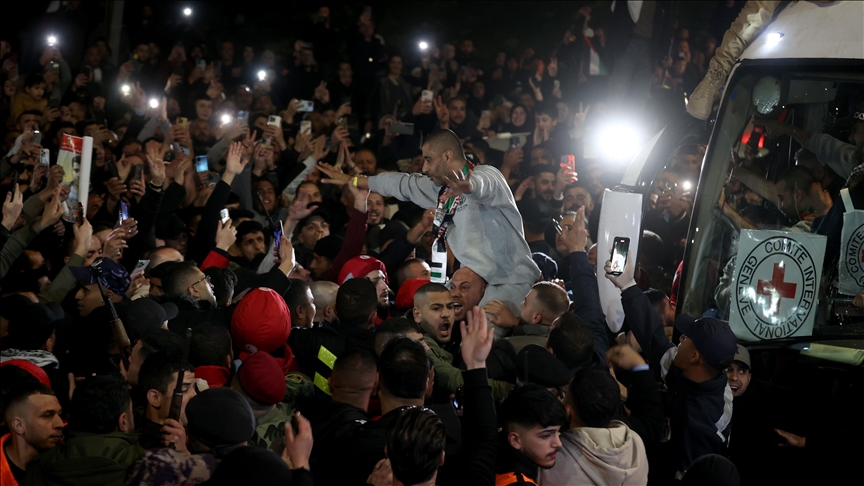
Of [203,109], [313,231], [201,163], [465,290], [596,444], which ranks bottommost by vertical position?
[596,444]

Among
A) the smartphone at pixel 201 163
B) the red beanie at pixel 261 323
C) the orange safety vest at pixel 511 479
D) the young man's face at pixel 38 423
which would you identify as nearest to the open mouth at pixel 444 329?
the red beanie at pixel 261 323

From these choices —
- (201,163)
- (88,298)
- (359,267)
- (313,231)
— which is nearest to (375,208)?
(313,231)

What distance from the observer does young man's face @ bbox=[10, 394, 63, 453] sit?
405 cm

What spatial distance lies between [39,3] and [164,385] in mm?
13018

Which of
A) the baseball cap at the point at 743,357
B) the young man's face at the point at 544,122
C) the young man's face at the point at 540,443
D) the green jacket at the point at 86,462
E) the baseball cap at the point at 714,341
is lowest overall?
the green jacket at the point at 86,462

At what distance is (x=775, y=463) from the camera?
197 inches

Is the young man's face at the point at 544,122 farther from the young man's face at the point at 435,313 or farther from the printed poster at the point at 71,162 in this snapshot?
the young man's face at the point at 435,313

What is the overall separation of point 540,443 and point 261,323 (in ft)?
6.18

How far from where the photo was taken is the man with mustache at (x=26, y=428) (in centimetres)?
404

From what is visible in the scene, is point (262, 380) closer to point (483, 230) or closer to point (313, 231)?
point (483, 230)

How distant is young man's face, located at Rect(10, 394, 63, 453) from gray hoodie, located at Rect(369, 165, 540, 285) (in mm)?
2520

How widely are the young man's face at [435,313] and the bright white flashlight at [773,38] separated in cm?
272

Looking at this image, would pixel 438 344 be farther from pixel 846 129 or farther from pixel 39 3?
pixel 39 3

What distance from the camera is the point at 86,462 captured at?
3732 mm
